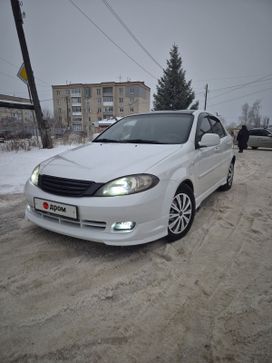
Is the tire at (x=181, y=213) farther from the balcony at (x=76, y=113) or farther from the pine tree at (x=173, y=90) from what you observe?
the balcony at (x=76, y=113)

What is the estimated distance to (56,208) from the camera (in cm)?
213

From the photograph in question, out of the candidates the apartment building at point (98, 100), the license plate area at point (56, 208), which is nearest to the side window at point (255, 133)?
the license plate area at point (56, 208)

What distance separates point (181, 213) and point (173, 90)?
2226cm

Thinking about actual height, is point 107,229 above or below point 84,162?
below

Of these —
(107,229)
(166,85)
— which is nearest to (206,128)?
(107,229)

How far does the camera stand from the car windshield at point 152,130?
288cm

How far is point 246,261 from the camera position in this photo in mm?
2184

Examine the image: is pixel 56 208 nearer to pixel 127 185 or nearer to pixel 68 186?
pixel 68 186

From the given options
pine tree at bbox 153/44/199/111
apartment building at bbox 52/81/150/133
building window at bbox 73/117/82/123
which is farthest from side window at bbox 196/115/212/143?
building window at bbox 73/117/82/123

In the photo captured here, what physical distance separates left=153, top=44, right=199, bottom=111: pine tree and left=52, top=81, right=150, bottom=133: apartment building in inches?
1212

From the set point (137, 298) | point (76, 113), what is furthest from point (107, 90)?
point (137, 298)

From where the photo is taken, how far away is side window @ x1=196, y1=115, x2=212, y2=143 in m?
2.99

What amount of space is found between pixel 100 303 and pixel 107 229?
598 mm

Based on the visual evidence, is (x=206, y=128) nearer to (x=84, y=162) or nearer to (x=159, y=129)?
(x=159, y=129)
